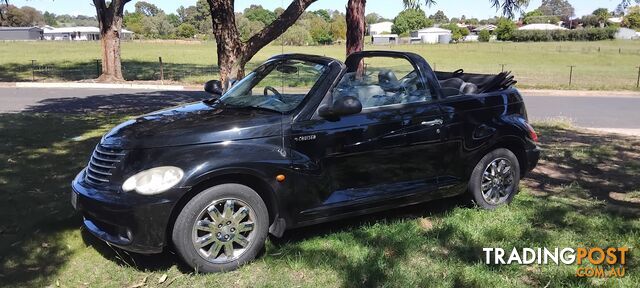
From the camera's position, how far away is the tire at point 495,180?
207 inches

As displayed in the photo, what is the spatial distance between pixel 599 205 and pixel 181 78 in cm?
2259

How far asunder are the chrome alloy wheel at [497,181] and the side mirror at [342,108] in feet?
5.85

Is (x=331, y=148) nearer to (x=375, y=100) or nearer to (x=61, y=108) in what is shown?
(x=375, y=100)

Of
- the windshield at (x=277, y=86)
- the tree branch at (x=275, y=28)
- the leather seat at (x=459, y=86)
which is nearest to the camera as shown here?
the windshield at (x=277, y=86)

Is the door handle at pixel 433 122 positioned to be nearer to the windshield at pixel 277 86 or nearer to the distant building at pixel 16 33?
the windshield at pixel 277 86

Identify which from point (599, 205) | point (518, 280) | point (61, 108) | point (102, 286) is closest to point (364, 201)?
point (518, 280)

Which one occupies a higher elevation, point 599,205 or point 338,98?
point 338,98

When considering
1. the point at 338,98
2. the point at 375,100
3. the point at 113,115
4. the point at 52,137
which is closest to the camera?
the point at 338,98

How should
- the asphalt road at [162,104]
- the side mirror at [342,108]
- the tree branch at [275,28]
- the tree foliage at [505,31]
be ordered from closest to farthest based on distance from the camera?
the side mirror at [342,108], the tree branch at [275,28], the asphalt road at [162,104], the tree foliage at [505,31]

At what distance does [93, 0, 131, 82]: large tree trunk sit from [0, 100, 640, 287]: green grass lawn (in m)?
17.2

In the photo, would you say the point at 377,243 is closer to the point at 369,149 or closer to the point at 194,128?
the point at 369,149

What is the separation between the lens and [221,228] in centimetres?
391

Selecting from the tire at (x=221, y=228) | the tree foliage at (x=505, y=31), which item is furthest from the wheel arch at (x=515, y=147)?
the tree foliage at (x=505, y=31)

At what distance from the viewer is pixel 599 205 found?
5609 millimetres
